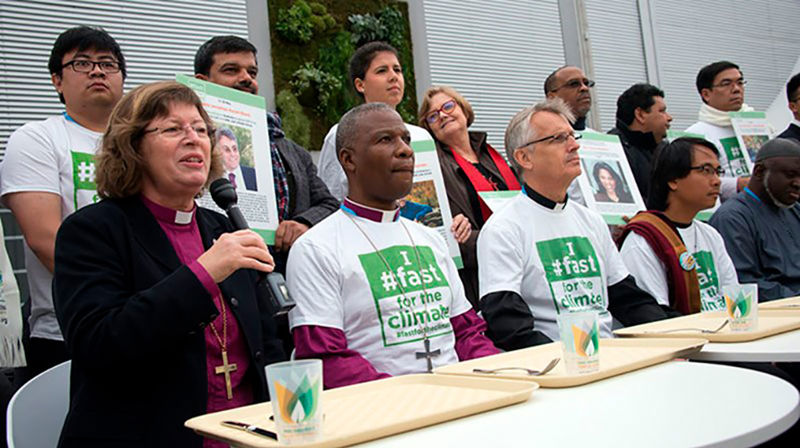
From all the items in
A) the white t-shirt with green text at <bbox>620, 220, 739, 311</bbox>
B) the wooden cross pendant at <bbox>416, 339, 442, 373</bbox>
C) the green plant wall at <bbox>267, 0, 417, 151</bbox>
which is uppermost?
the green plant wall at <bbox>267, 0, 417, 151</bbox>

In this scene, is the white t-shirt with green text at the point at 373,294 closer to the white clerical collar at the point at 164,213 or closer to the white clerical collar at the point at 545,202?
the white clerical collar at the point at 164,213

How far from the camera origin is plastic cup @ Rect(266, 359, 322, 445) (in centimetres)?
131

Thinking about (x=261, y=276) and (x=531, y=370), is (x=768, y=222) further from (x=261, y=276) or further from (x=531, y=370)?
(x=261, y=276)

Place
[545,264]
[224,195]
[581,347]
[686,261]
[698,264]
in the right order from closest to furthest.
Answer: [581,347] < [224,195] < [545,264] < [686,261] < [698,264]

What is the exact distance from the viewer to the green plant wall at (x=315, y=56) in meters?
6.67

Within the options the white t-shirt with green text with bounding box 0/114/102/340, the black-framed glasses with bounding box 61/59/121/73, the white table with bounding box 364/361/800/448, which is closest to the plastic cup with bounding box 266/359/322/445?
the white table with bounding box 364/361/800/448

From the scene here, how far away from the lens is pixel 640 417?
1378 millimetres

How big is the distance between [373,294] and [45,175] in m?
1.51

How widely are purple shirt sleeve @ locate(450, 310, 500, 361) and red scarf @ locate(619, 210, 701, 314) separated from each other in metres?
1.45

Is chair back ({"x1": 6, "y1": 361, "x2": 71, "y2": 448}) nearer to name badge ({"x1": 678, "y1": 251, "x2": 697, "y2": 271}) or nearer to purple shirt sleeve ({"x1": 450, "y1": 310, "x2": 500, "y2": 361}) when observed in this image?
purple shirt sleeve ({"x1": 450, "y1": 310, "x2": 500, "y2": 361})

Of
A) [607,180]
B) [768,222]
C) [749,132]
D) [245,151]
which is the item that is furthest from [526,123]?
[749,132]

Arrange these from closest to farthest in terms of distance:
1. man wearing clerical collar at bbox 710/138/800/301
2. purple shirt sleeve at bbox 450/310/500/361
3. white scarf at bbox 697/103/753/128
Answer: purple shirt sleeve at bbox 450/310/500/361
man wearing clerical collar at bbox 710/138/800/301
white scarf at bbox 697/103/753/128

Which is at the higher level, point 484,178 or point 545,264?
point 484,178

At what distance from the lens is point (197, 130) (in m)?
2.36
